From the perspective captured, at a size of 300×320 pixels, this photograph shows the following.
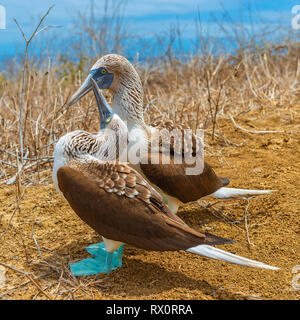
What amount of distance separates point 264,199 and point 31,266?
1.95m

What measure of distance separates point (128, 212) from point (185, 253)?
72 centimetres

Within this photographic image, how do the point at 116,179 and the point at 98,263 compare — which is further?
the point at 98,263

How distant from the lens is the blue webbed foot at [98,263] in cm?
236

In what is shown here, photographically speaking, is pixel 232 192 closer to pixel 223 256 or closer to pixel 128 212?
pixel 223 256

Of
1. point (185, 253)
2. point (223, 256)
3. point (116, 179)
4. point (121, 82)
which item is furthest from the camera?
point (121, 82)

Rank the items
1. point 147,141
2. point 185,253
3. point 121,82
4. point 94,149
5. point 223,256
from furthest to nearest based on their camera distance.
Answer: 1. point 121,82
2. point 147,141
3. point 185,253
4. point 94,149
5. point 223,256

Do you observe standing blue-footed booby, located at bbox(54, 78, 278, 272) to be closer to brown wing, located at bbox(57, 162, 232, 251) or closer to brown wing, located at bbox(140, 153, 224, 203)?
brown wing, located at bbox(57, 162, 232, 251)

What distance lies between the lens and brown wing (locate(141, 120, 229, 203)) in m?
2.72

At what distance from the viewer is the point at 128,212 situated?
6.88 feet

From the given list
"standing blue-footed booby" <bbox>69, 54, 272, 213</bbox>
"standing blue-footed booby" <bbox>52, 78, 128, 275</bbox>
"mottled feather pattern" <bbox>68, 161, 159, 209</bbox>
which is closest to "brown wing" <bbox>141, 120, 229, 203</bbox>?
"standing blue-footed booby" <bbox>69, 54, 272, 213</bbox>

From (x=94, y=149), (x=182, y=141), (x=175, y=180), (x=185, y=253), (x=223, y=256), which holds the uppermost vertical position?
(x=94, y=149)

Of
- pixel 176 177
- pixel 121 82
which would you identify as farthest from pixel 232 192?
pixel 121 82

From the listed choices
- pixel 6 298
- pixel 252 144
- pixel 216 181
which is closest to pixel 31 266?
pixel 6 298

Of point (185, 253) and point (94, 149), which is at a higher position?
point (94, 149)
